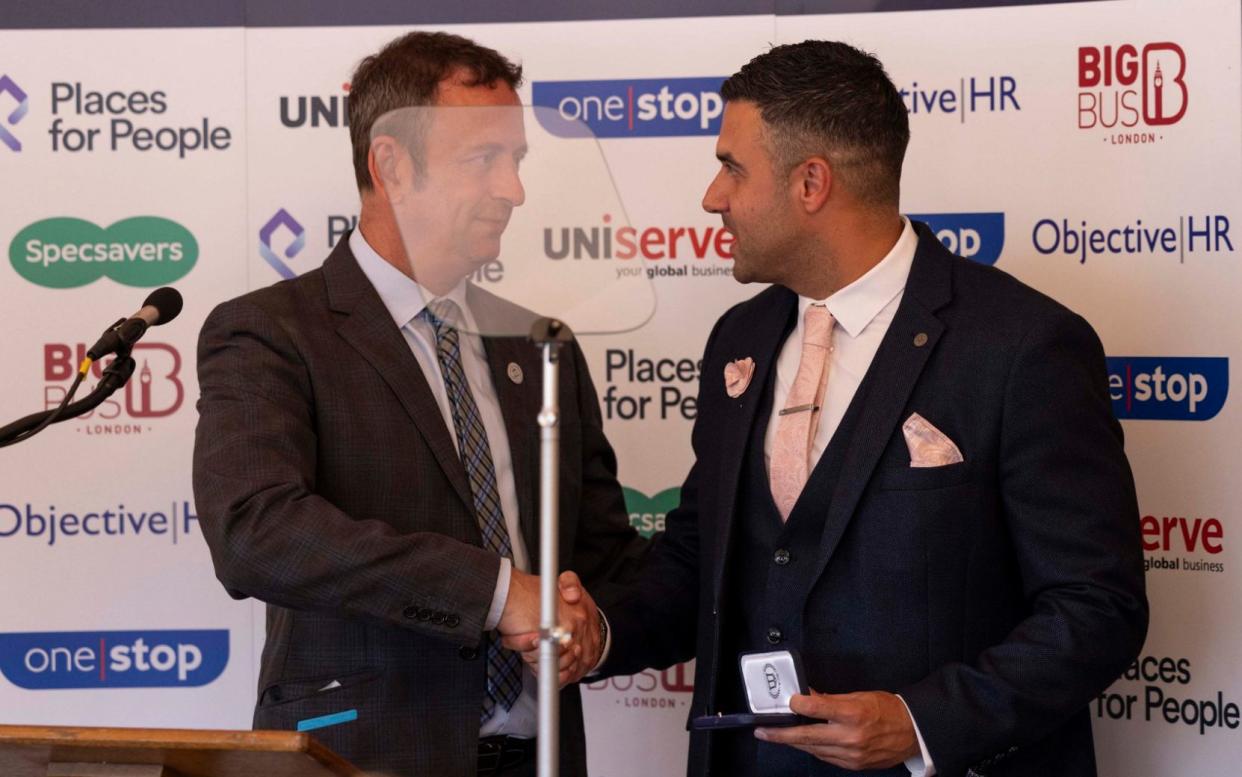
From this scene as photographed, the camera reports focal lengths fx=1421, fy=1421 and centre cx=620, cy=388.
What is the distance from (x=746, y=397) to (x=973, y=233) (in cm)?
112

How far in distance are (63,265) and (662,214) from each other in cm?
154

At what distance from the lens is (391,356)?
2.59 meters

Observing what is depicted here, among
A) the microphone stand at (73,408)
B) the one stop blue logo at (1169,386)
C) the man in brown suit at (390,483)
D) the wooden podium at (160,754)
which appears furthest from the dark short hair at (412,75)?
the one stop blue logo at (1169,386)

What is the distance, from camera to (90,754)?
175cm

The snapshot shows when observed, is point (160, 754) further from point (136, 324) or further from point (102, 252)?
point (102, 252)

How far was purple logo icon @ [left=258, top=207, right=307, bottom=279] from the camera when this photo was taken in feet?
11.9

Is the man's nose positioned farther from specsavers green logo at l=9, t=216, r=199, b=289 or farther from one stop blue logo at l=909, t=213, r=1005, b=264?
specsavers green logo at l=9, t=216, r=199, b=289

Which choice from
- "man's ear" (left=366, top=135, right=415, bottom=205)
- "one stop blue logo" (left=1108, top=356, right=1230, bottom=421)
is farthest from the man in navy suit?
"one stop blue logo" (left=1108, top=356, right=1230, bottom=421)

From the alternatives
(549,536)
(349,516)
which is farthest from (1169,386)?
(549,536)

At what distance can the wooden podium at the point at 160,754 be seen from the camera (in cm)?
165

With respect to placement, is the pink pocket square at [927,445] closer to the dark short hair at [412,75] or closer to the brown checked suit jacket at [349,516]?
the brown checked suit jacket at [349,516]

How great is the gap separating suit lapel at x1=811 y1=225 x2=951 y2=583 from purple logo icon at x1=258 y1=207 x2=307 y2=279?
5.63ft

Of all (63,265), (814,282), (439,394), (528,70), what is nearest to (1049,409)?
(814,282)

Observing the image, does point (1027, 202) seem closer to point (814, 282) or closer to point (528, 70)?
point (814, 282)
